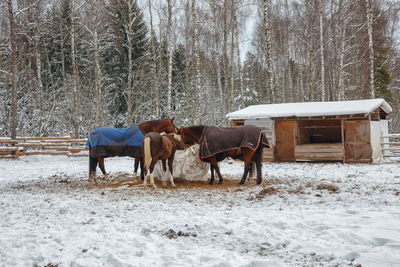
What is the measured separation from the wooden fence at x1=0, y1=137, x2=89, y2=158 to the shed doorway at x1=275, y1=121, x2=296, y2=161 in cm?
1038

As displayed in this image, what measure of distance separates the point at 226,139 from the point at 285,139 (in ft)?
27.0

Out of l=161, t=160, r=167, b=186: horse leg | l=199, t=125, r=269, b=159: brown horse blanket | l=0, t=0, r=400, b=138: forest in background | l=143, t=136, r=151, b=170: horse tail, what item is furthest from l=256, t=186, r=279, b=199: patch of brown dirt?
l=0, t=0, r=400, b=138: forest in background

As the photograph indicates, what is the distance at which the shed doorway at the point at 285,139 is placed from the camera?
52.1ft

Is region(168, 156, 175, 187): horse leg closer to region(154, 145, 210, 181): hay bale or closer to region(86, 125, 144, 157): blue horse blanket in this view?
region(154, 145, 210, 181): hay bale

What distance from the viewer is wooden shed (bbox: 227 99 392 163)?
14.5 m

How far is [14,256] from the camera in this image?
362cm

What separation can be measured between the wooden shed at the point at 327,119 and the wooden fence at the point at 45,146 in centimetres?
895

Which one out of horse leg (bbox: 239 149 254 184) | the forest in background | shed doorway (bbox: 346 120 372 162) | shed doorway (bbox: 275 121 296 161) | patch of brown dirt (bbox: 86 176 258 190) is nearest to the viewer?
patch of brown dirt (bbox: 86 176 258 190)

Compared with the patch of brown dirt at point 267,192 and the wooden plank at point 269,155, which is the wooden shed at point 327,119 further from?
the patch of brown dirt at point 267,192

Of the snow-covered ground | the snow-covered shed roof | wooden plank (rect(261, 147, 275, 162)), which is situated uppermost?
the snow-covered shed roof

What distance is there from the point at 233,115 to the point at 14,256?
13.6 m

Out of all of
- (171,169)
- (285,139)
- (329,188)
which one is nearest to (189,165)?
(171,169)

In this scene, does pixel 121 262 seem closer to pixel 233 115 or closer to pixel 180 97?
pixel 233 115

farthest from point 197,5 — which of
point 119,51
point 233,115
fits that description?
point 233,115
